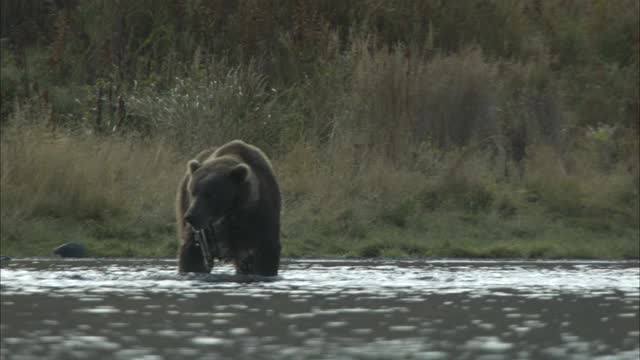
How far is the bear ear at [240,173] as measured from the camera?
39.9ft

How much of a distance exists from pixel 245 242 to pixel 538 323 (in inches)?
127

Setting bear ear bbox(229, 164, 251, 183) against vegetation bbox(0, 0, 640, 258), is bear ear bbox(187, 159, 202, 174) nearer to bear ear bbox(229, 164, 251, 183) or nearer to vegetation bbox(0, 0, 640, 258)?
bear ear bbox(229, 164, 251, 183)

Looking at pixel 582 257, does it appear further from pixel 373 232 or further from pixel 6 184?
pixel 6 184

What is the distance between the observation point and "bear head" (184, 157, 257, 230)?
12.0 m

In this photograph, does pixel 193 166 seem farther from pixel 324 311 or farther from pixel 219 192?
pixel 324 311

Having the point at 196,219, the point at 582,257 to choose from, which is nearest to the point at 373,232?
the point at 582,257

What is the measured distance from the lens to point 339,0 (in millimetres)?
23625

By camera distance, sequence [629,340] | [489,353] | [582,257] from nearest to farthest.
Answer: [489,353] → [629,340] → [582,257]

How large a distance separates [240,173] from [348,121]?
281 inches

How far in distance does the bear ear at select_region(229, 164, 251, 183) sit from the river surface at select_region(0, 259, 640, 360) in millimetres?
703

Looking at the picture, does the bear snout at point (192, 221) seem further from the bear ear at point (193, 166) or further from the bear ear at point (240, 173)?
the bear ear at point (193, 166)

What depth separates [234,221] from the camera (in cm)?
1225

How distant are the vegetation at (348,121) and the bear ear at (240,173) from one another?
315 centimetres

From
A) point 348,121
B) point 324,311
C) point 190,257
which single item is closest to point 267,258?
point 190,257
